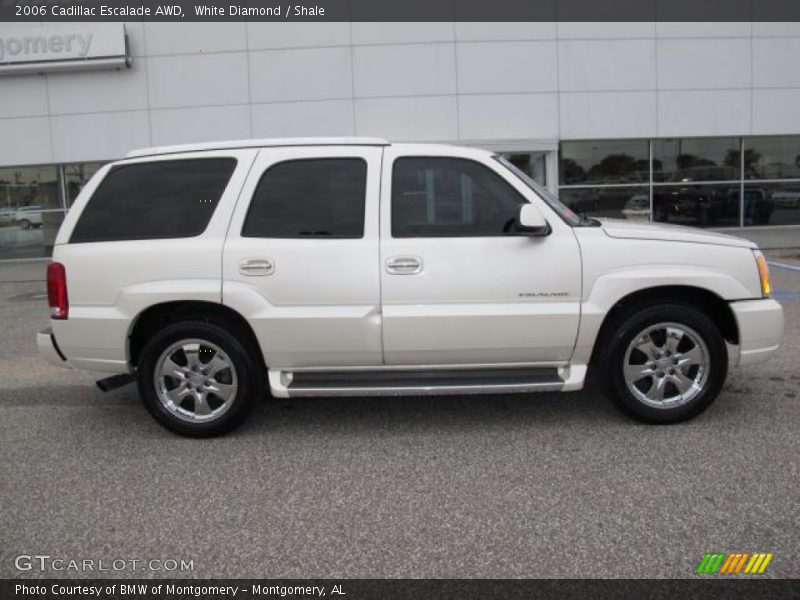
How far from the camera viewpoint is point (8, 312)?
1071 cm

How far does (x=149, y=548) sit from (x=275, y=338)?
1.60m

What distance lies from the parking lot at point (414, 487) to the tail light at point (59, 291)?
2.96 feet

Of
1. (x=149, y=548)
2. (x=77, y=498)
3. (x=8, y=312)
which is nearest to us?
(x=149, y=548)

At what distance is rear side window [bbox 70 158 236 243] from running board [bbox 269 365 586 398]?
1.20 metres

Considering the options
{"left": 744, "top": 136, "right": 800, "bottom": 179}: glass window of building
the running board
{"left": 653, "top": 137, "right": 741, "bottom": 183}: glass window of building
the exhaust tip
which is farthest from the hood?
{"left": 744, "top": 136, "right": 800, "bottom": 179}: glass window of building

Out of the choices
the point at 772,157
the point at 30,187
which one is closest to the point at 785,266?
the point at 772,157

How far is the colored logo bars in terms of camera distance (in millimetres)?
2906

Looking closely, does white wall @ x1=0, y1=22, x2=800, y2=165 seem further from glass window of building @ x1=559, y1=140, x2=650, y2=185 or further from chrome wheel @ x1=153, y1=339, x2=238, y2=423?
chrome wheel @ x1=153, y1=339, x2=238, y2=423

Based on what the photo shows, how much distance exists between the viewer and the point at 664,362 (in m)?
4.55

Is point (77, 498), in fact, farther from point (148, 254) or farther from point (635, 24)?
point (635, 24)

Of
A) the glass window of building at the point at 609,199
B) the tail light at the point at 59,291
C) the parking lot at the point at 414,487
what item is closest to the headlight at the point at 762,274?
the parking lot at the point at 414,487

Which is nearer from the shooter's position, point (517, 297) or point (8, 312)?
point (517, 297)
